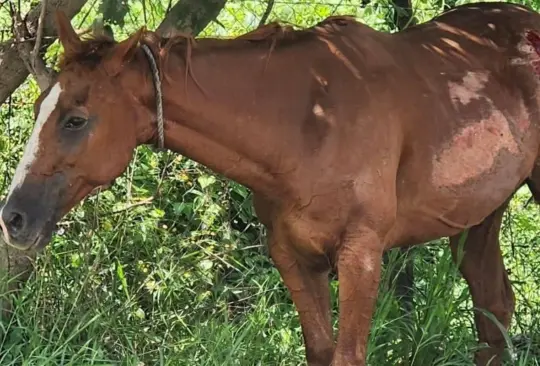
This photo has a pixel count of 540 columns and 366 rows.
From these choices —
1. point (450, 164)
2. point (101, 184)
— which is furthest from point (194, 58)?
point (450, 164)

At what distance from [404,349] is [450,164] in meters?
0.97

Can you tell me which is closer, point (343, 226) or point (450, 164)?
point (343, 226)

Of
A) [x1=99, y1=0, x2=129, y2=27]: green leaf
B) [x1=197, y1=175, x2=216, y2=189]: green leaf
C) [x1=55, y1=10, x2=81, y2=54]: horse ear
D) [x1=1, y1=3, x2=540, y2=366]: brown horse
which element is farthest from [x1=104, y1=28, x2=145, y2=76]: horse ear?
[x1=197, y1=175, x2=216, y2=189]: green leaf

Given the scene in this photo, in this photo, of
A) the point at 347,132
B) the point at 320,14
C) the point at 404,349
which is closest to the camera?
the point at 347,132

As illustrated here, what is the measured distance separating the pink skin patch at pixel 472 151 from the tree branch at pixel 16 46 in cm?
161

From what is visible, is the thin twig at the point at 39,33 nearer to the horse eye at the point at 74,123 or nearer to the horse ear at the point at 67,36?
the horse ear at the point at 67,36

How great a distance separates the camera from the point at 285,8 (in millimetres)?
4719

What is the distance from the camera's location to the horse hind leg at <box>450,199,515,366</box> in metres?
3.79

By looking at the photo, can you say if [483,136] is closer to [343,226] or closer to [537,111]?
[537,111]

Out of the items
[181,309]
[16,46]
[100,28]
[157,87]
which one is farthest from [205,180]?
[157,87]

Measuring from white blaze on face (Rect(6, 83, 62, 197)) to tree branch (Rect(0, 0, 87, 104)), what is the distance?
3.36 feet

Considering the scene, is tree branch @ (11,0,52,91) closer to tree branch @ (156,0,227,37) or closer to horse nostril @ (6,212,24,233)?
tree branch @ (156,0,227,37)

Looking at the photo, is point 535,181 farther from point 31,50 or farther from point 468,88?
point 31,50

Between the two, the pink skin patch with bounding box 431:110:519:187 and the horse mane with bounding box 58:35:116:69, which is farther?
the pink skin patch with bounding box 431:110:519:187
